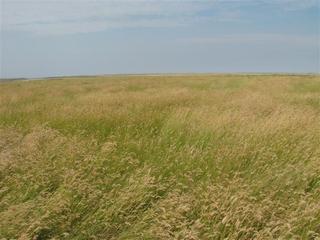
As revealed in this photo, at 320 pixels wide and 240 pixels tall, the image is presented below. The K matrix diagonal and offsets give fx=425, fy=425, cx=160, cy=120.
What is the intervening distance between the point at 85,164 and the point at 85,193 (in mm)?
844

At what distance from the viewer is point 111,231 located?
10.9 feet

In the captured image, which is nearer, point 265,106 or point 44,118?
point 44,118

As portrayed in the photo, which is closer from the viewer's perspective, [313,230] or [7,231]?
[7,231]

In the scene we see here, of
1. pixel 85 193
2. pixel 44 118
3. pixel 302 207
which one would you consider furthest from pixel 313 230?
pixel 44 118

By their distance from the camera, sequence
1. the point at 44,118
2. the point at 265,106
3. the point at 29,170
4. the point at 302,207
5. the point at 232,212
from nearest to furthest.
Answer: the point at 232,212 < the point at 302,207 < the point at 29,170 < the point at 44,118 < the point at 265,106

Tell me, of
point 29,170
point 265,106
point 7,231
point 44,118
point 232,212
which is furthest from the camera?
point 265,106

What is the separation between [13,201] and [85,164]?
0.95 meters

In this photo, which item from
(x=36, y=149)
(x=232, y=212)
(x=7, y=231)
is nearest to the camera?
(x=7, y=231)

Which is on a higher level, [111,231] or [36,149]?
[36,149]

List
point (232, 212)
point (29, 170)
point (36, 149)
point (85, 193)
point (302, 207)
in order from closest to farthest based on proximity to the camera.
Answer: point (232, 212) < point (302, 207) < point (85, 193) < point (29, 170) < point (36, 149)

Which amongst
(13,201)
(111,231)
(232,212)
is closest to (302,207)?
(232,212)

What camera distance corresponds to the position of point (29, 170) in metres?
4.29

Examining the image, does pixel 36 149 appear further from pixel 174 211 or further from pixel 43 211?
pixel 174 211

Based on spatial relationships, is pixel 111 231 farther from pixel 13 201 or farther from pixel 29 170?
pixel 29 170
